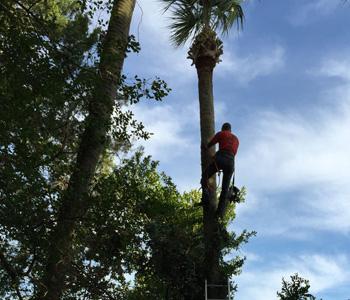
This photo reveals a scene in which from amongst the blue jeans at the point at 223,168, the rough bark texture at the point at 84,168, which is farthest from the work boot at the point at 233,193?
the rough bark texture at the point at 84,168

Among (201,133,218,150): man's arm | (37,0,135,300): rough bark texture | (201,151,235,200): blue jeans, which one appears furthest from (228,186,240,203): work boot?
(37,0,135,300): rough bark texture

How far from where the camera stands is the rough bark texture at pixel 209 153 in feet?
28.0

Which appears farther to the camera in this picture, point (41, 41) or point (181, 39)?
point (181, 39)

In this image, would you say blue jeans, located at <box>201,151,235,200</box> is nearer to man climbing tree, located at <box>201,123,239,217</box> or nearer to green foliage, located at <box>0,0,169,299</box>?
man climbing tree, located at <box>201,123,239,217</box>

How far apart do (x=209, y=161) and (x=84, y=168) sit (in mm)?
2516

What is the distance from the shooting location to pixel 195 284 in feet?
28.1

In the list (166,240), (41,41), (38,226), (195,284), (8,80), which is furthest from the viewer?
(166,240)

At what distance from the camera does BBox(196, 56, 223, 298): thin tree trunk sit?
853cm

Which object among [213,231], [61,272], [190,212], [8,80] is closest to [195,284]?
[213,231]

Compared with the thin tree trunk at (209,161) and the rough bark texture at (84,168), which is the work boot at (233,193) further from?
the rough bark texture at (84,168)

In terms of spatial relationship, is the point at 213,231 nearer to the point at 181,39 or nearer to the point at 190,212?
the point at 181,39

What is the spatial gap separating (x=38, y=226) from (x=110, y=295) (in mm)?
2131

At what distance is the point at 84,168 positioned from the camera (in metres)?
8.58

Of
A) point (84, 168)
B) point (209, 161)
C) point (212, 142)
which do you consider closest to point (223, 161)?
point (209, 161)
